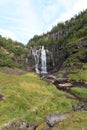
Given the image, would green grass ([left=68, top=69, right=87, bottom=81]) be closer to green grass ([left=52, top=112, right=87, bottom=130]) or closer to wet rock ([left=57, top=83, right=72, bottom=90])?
wet rock ([left=57, top=83, right=72, bottom=90])

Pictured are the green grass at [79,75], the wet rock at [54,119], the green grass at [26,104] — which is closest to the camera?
the wet rock at [54,119]

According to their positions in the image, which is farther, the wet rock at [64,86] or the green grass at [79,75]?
the green grass at [79,75]

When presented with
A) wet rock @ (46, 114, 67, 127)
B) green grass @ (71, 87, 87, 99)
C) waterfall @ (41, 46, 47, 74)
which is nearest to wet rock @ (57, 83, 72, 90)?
green grass @ (71, 87, 87, 99)

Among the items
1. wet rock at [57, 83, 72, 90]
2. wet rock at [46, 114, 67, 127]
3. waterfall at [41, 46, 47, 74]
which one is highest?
waterfall at [41, 46, 47, 74]

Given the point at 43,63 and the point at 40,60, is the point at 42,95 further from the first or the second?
the point at 40,60

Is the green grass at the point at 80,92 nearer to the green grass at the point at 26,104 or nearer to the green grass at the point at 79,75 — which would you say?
the green grass at the point at 26,104

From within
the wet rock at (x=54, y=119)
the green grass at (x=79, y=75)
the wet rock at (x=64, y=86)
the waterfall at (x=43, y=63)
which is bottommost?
the wet rock at (x=64, y=86)

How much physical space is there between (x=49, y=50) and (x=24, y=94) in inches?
3256

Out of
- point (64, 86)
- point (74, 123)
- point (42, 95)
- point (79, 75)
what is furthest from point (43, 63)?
point (74, 123)

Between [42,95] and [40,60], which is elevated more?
[40,60]

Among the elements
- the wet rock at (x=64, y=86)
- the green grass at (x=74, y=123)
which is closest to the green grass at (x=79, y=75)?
the wet rock at (x=64, y=86)

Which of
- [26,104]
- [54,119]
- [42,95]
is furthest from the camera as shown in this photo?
[42,95]

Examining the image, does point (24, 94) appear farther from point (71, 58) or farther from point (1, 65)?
point (71, 58)

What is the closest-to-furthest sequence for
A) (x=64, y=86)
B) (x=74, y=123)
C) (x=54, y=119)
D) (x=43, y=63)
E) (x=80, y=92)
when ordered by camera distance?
(x=74, y=123) → (x=54, y=119) → (x=80, y=92) → (x=64, y=86) → (x=43, y=63)
